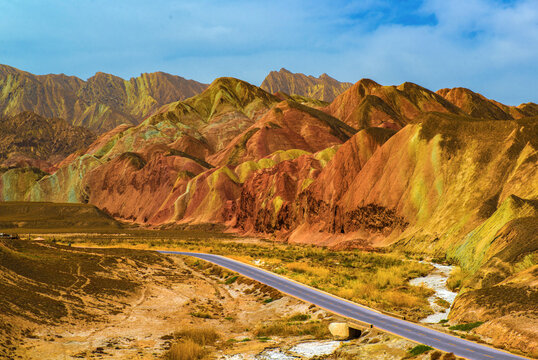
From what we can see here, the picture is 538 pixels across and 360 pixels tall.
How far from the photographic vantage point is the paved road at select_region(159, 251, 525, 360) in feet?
→ 73.8

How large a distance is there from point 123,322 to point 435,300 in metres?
22.4

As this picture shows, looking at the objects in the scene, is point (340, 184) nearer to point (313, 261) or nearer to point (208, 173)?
point (313, 261)

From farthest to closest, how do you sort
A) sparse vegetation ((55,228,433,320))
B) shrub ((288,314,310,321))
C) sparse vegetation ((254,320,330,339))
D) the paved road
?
1. sparse vegetation ((55,228,433,320))
2. shrub ((288,314,310,321))
3. sparse vegetation ((254,320,330,339))
4. the paved road

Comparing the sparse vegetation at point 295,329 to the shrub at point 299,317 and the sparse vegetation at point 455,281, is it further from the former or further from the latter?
Answer: the sparse vegetation at point 455,281

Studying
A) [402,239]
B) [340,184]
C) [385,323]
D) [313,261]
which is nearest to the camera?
[385,323]

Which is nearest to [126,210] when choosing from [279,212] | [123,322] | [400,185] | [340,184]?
[279,212]

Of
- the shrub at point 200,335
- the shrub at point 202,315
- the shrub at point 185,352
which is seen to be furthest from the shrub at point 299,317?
the shrub at point 185,352

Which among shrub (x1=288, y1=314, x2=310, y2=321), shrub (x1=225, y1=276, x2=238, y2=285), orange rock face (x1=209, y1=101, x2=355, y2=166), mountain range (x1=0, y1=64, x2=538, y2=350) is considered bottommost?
shrub (x1=225, y1=276, x2=238, y2=285)

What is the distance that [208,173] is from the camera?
151875 mm

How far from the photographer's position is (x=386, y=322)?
94.6 feet

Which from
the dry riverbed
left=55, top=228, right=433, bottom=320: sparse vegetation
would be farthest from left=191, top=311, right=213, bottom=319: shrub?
left=55, top=228, right=433, bottom=320: sparse vegetation

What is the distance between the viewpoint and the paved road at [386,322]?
22489mm

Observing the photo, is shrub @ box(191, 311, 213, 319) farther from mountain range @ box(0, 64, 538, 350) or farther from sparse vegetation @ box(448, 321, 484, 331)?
sparse vegetation @ box(448, 321, 484, 331)

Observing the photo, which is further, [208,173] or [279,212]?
[208,173]
